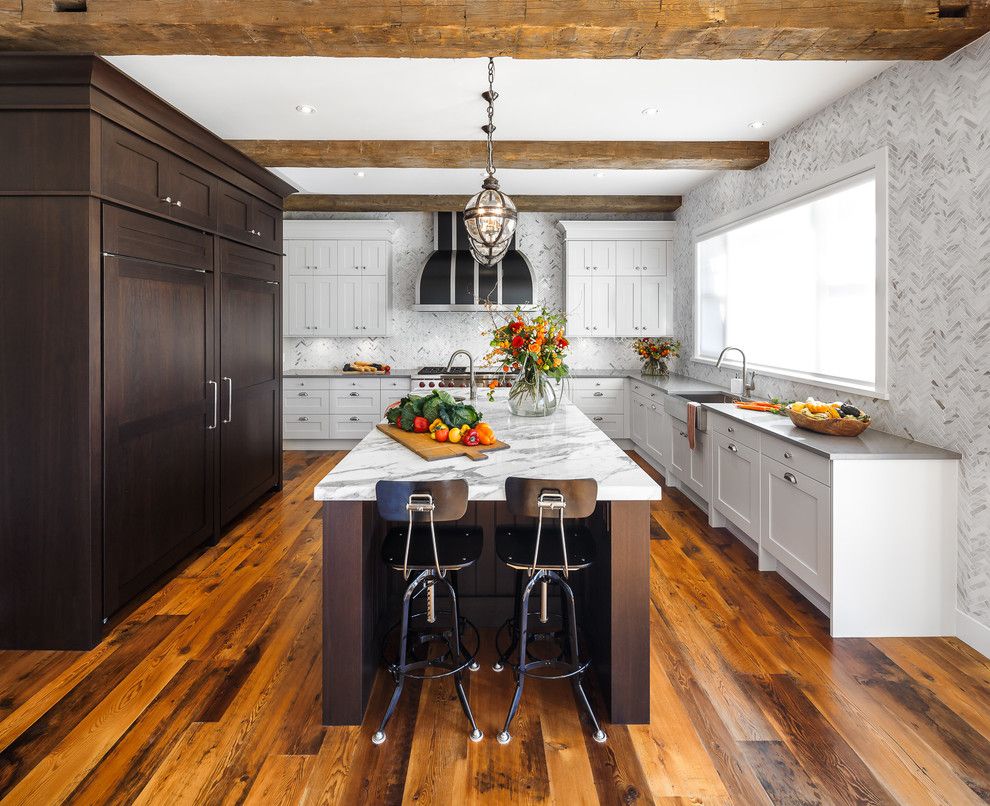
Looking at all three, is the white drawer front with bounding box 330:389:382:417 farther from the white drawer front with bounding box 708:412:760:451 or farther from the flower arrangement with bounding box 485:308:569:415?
the white drawer front with bounding box 708:412:760:451

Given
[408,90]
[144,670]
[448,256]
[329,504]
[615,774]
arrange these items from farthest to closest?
[448,256] → [408,90] → [144,670] → [329,504] → [615,774]

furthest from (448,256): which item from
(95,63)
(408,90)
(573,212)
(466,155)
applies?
(95,63)

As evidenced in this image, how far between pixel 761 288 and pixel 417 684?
4044mm

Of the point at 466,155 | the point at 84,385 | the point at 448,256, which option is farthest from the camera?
the point at 448,256

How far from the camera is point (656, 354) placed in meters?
6.46

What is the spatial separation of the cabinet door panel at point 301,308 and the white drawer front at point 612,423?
11.2ft

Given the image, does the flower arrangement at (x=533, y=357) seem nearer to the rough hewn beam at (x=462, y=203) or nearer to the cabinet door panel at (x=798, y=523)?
the cabinet door panel at (x=798, y=523)

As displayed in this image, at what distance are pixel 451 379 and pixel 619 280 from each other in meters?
2.24

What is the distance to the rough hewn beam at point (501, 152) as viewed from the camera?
436 cm

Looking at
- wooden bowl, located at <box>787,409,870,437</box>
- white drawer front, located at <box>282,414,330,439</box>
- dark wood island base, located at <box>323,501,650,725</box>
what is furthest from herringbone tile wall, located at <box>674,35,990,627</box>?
white drawer front, located at <box>282,414,330,439</box>

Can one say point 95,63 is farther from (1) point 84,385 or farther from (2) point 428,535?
(2) point 428,535

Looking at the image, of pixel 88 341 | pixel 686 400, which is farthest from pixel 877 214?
pixel 88 341

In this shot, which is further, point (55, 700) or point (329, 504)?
point (55, 700)

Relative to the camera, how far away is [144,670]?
2414 mm
